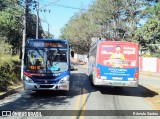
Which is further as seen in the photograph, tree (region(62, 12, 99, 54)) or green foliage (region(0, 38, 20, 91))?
tree (region(62, 12, 99, 54))

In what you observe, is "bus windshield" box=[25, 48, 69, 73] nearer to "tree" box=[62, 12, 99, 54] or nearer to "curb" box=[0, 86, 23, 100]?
"curb" box=[0, 86, 23, 100]

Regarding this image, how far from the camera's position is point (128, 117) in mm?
11492

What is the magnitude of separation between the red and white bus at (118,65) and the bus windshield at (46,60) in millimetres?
2355

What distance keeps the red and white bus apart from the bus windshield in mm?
2355

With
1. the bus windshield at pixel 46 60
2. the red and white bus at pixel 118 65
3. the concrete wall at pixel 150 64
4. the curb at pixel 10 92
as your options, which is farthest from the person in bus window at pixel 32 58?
the concrete wall at pixel 150 64

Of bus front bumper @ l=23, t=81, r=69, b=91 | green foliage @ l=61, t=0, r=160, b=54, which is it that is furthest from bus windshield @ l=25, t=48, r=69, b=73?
green foliage @ l=61, t=0, r=160, b=54

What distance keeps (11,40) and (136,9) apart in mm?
21143

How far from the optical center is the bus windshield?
663 inches

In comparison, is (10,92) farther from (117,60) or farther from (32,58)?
(117,60)

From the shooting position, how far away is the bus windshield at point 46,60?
16844mm

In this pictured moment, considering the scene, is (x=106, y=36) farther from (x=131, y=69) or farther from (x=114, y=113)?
(x=114, y=113)

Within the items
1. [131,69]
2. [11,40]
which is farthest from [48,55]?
[11,40]

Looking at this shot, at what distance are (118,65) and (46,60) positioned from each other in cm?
397

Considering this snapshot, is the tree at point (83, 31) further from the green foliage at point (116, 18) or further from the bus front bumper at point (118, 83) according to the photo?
the bus front bumper at point (118, 83)
